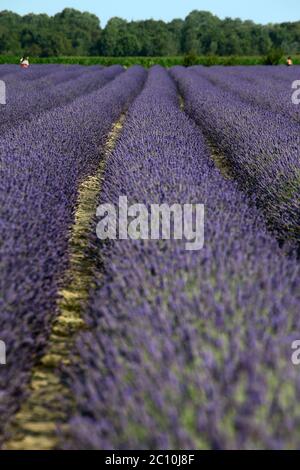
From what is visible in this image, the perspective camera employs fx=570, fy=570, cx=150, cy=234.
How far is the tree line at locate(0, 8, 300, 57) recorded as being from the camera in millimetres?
51781

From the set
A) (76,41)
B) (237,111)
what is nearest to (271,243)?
(237,111)

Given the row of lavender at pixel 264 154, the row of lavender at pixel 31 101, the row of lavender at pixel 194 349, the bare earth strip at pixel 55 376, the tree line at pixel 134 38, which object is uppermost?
the tree line at pixel 134 38

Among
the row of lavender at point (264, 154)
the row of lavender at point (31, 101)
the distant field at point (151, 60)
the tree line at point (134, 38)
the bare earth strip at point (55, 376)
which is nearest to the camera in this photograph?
the bare earth strip at point (55, 376)

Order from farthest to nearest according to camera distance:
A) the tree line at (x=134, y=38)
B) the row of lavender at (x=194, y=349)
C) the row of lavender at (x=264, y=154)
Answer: the tree line at (x=134, y=38)
the row of lavender at (x=264, y=154)
the row of lavender at (x=194, y=349)

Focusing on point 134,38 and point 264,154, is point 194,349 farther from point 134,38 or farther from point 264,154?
point 134,38

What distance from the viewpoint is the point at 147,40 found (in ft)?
178

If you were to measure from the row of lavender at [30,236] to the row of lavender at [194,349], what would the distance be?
0.25 metres

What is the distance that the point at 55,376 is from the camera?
2.41 m

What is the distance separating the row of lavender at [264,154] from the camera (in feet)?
13.1

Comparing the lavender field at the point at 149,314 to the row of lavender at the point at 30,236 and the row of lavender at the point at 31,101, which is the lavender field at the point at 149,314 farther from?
the row of lavender at the point at 31,101

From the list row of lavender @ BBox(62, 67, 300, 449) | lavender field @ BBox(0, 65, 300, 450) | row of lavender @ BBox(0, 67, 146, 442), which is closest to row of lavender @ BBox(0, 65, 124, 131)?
row of lavender @ BBox(0, 67, 146, 442)

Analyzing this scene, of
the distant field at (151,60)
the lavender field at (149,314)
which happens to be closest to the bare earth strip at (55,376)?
the lavender field at (149,314)

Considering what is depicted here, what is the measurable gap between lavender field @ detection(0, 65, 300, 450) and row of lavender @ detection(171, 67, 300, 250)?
0.03 meters

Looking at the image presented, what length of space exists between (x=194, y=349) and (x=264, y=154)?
381 cm
